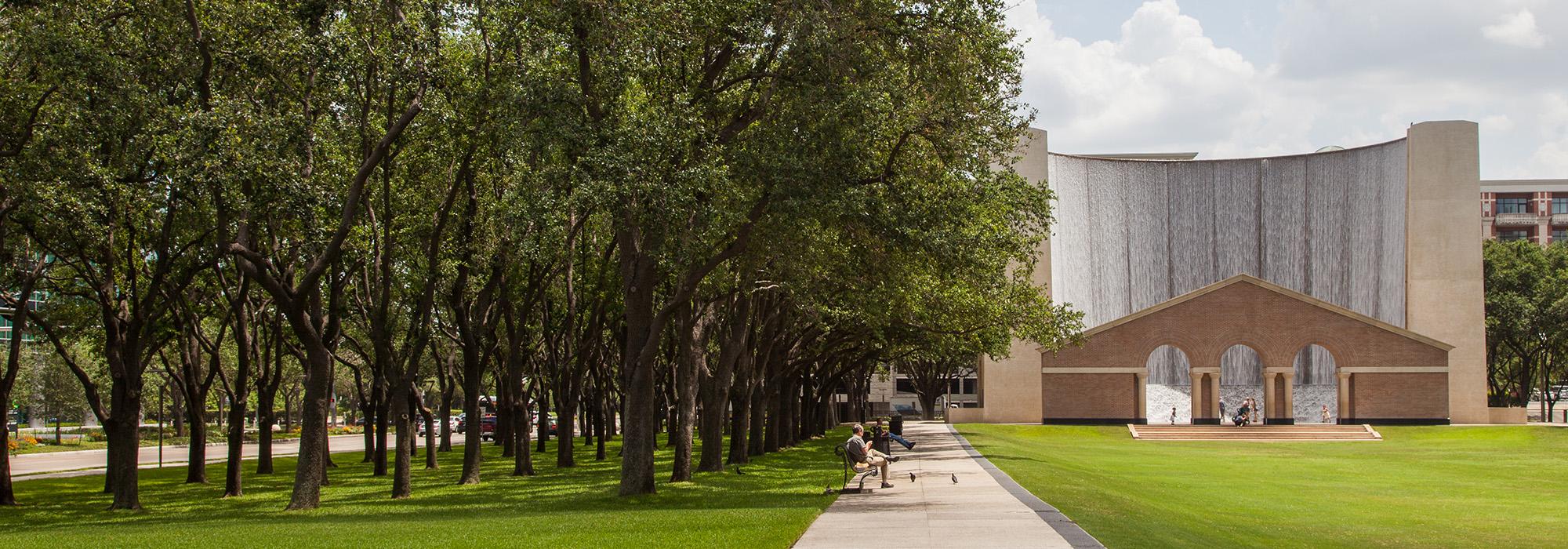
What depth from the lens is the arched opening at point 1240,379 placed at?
284ft

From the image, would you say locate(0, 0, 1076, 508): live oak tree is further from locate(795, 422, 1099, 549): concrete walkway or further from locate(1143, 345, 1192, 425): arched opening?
locate(1143, 345, 1192, 425): arched opening

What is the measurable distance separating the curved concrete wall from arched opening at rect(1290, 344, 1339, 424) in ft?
14.2

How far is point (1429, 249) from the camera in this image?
82875mm

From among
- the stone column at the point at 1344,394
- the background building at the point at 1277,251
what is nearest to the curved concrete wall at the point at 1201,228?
the background building at the point at 1277,251

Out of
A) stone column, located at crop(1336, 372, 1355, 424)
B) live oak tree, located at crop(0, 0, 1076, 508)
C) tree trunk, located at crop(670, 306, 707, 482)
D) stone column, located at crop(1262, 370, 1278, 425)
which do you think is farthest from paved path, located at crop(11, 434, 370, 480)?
stone column, located at crop(1336, 372, 1355, 424)

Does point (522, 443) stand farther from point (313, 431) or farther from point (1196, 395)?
point (1196, 395)

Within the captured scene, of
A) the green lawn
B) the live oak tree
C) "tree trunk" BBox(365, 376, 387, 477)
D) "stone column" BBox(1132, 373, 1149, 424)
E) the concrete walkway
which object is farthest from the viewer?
"stone column" BBox(1132, 373, 1149, 424)

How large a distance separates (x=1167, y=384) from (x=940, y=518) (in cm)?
7549

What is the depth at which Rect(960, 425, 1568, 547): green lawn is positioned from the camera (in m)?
19.9

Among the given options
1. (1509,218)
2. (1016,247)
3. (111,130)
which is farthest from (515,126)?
(1509,218)

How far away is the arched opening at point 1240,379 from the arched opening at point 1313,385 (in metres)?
2.45

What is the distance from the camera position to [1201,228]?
96.2 meters

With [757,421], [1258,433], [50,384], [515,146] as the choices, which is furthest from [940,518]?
[50,384]

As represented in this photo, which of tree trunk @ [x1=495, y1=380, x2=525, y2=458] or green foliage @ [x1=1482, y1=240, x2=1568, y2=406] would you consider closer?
tree trunk @ [x1=495, y1=380, x2=525, y2=458]
